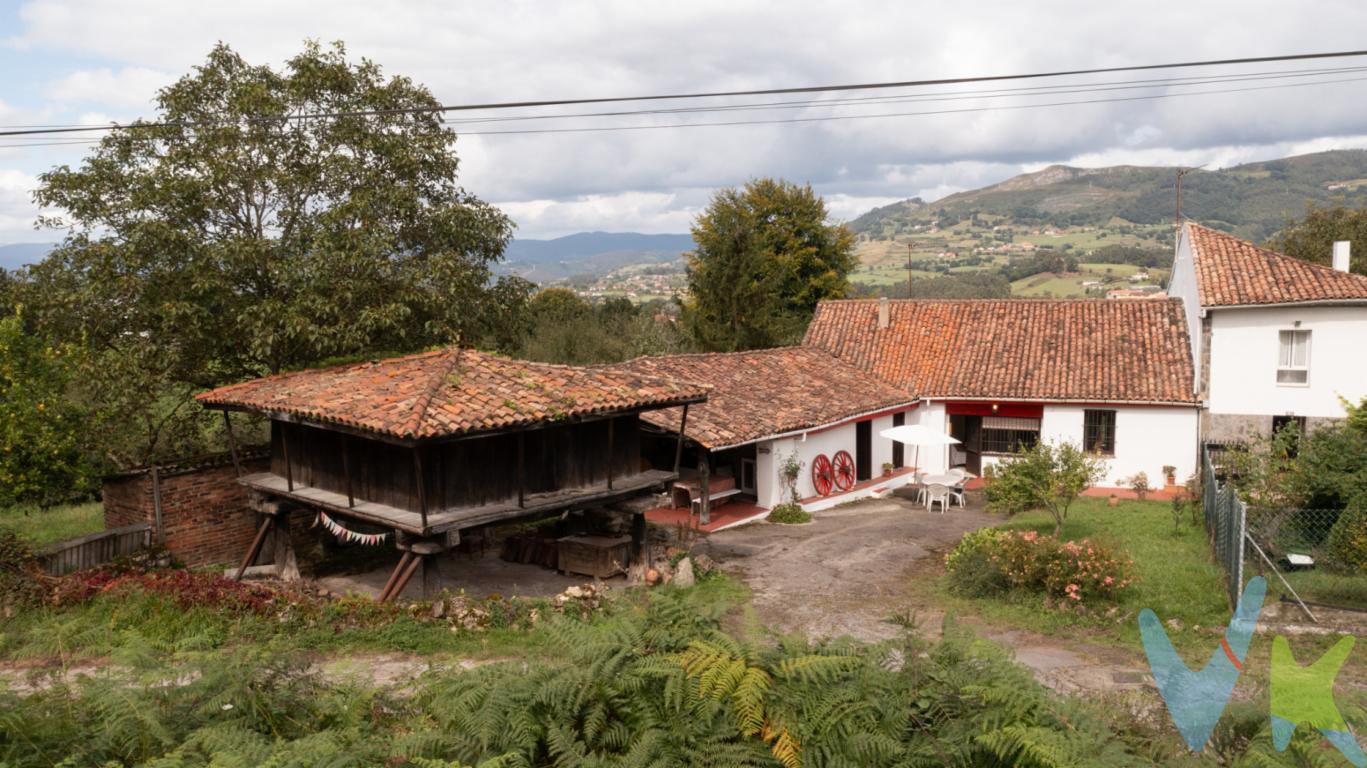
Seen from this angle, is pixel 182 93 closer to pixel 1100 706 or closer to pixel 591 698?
pixel 591 698

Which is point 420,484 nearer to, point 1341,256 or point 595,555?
point 595,555

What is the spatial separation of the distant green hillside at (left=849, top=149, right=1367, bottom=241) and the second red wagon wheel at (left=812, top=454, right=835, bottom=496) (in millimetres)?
87249

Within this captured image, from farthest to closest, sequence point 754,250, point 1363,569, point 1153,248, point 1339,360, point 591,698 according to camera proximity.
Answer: point 1153,248 < point 754,250 < point 1339,360 < point 1363,569 < point 591,698

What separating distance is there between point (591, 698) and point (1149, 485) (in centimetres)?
2219

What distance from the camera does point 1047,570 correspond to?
12.8 meters

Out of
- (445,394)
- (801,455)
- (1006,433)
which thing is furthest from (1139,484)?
(445,394)

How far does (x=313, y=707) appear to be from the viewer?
20.6ft

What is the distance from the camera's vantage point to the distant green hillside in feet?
387

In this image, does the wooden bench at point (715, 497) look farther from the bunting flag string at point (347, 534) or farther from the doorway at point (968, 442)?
the doorway at point (968, 442)

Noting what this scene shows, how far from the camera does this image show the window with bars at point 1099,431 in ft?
76.7

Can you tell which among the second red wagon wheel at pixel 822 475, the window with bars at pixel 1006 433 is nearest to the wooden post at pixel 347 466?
the second red wagon wheel at pixel 822 475

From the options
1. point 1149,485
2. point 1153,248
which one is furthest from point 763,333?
point 1153,248

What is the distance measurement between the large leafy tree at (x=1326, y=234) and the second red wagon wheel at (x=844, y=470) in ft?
103

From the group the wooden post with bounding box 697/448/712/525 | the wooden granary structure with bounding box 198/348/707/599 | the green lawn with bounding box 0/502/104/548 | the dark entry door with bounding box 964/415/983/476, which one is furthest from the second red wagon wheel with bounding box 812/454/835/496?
the green lawn with bounding box 0/502/104/548
